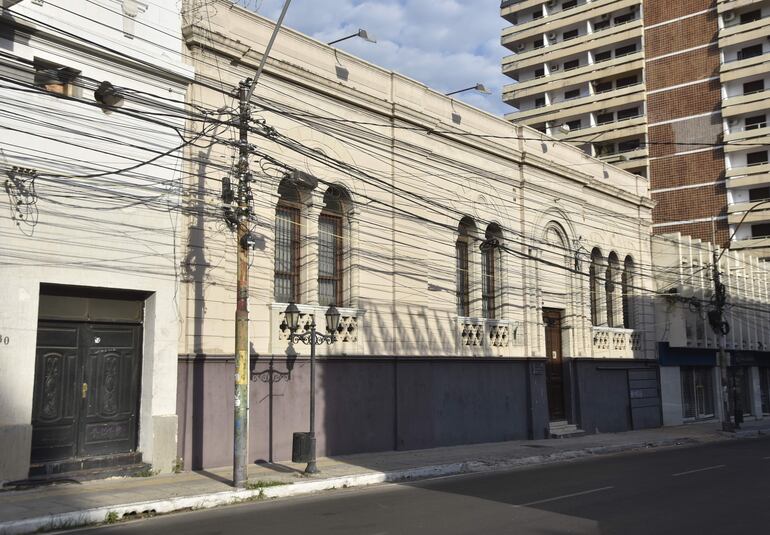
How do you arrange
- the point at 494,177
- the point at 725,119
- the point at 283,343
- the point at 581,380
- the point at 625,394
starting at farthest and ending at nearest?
1. the point at 725,119
2. the point at 625,394
3. the point at 581,380
4. the point at 494,177
5. the point at 283,343

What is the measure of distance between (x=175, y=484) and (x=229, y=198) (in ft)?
16.5

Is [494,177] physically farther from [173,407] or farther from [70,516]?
[70,516]

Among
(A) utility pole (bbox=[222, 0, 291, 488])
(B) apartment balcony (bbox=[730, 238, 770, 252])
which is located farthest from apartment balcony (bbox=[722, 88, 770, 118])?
(A) utility pole (bbox=[222, 0, 291, 488])

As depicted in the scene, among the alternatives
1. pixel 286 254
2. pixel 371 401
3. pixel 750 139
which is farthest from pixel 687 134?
pixel 286 254

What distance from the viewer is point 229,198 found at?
13789 mm

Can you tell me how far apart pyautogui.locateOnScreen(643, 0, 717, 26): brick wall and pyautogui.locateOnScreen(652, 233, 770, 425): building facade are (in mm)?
21421

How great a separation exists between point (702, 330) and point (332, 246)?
21.2 m

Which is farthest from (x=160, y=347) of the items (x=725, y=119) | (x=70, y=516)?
(x=725, y=119)

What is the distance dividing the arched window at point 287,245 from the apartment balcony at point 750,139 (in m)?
38.7

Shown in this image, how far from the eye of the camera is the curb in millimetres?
10078

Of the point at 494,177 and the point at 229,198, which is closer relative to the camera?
the point at 229,198

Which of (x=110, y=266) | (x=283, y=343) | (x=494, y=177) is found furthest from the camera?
(x=494, y=177)

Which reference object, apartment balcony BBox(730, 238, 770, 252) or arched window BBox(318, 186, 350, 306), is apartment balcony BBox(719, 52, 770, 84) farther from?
arched window BBox(318, 186, 350, 306)

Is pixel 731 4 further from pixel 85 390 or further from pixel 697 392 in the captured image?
pixel 85 390
